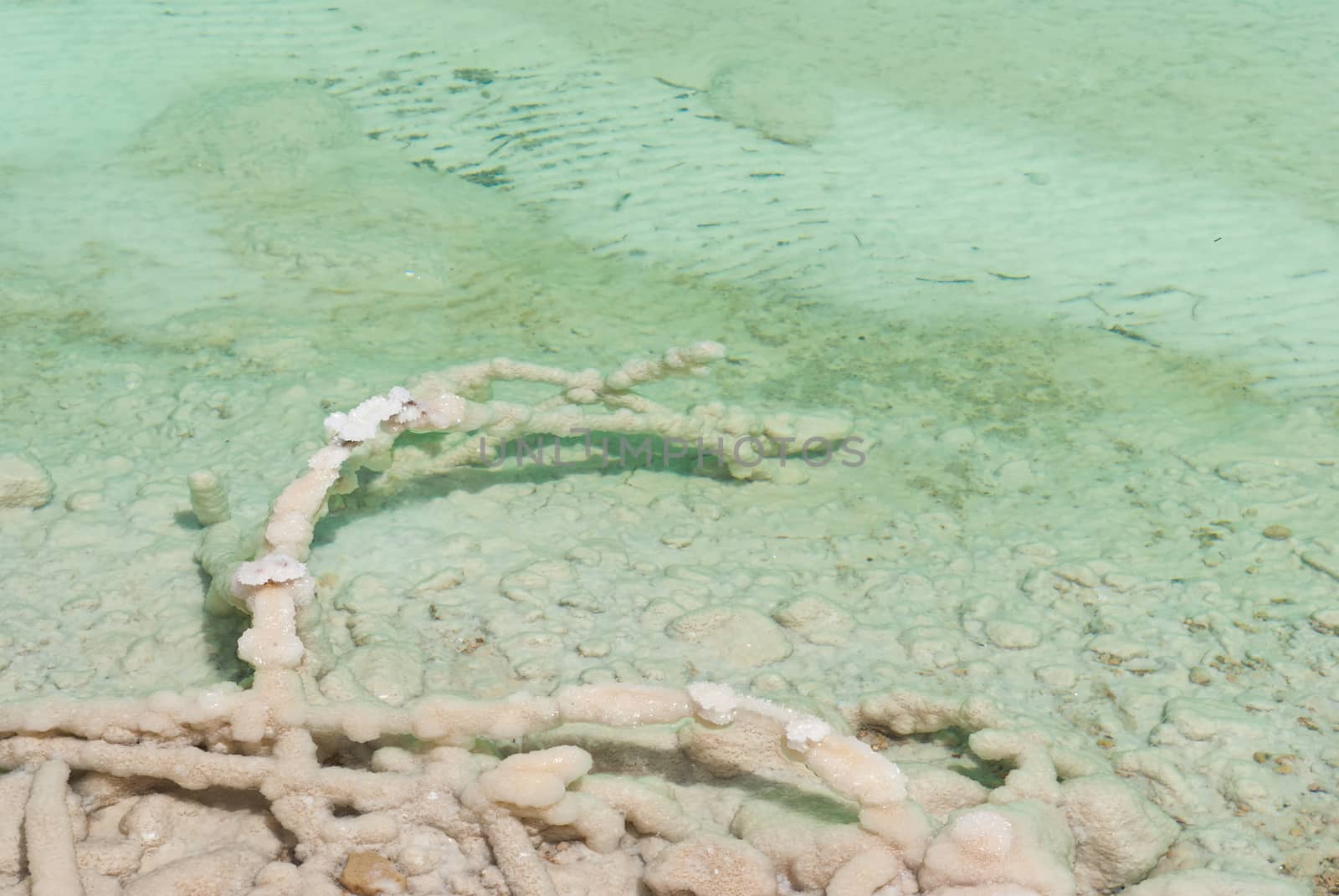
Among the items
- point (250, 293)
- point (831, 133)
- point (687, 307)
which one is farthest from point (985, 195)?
point (250, 293)

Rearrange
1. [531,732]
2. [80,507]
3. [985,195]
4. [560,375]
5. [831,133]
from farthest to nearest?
1. [831,133]
2. [985,195]
3. [560,375]
4. [80,507]
5. [531,732]

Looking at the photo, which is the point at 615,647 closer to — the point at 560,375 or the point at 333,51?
the point at 560,375

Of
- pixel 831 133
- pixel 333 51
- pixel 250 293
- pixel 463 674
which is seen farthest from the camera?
pixel 333 51

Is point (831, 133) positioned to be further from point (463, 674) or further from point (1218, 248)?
point (463, 674)

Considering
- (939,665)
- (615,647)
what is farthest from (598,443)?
(939,665)

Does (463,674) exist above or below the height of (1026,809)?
below

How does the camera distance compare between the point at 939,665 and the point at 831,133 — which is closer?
the point at 939,665
